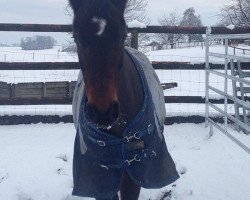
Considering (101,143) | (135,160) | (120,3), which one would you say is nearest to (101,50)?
(120,3)

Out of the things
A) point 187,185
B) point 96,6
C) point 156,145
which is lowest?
point 187,185

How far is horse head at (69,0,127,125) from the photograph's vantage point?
6.72 feet

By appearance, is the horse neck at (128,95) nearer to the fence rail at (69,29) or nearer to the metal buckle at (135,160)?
the metal buckle at (135,160)

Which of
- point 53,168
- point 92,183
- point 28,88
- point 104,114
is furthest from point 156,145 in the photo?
point 28,88

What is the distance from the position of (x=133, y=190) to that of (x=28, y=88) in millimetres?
7032

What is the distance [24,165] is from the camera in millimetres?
4074

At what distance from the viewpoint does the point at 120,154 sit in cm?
260

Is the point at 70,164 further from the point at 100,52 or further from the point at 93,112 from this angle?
the point at 100,52

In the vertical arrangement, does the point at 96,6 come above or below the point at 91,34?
above

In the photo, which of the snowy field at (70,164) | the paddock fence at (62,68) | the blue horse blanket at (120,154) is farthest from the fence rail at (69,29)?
the blue horse blanket at (120,154)

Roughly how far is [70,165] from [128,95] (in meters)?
1.81

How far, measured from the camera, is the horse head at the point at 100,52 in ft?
6.72

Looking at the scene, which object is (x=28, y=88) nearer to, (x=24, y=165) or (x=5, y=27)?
(x=5, y=27)

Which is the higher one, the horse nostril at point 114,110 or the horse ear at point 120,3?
the horse ear at point 120,3
